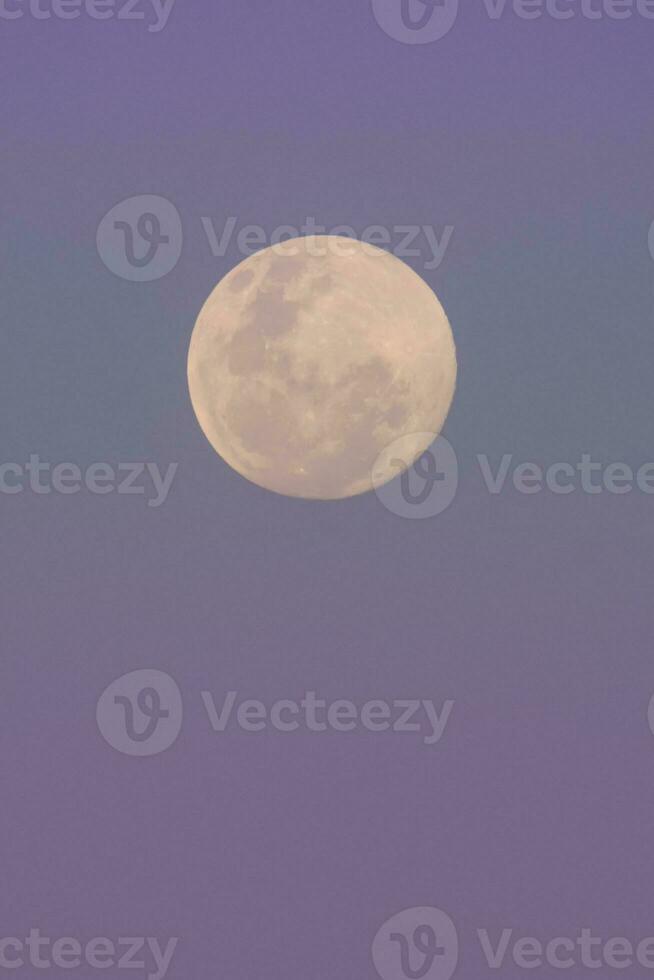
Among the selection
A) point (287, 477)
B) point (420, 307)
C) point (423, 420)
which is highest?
point (420, 307)

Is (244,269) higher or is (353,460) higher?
(244,269)

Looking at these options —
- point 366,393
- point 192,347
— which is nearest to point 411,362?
point 366,393

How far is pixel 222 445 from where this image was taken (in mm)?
9156

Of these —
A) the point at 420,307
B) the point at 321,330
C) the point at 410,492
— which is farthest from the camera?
the point at 410,492

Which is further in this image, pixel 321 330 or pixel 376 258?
pixel 376 258

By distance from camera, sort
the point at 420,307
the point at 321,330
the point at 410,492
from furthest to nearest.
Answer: the point at 410,492, the point at 420,307, the point at 321,330

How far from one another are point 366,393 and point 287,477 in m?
0.90

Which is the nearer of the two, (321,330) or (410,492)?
(321,330)

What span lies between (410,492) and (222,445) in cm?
179

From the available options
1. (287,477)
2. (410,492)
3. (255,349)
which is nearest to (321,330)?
(255,349)

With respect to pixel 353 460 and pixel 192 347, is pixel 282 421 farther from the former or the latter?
pixel 192 347

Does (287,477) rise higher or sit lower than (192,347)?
lower

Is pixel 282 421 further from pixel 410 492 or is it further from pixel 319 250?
pixel 410 492

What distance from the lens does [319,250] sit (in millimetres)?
8734
